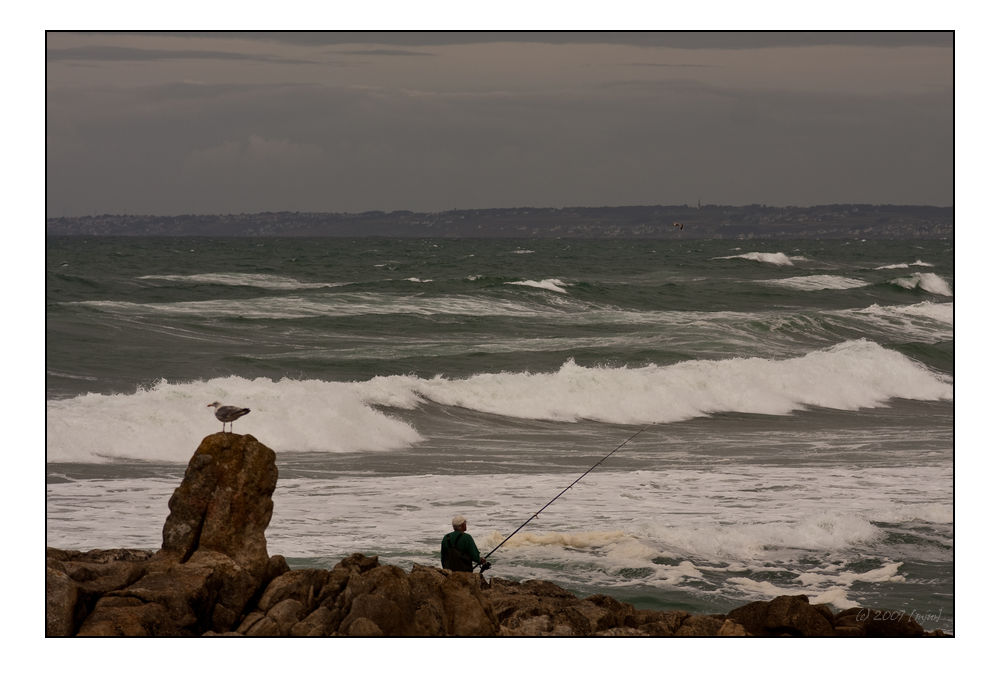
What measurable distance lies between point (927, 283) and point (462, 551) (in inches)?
1724

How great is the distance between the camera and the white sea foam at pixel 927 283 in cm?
4641

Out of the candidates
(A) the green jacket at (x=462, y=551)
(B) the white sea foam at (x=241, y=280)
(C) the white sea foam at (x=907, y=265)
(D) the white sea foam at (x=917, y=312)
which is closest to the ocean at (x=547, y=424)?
(D) the white sea foam at (x=917, y=312)

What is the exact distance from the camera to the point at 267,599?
6.77 metres

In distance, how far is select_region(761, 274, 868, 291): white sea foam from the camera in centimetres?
4681

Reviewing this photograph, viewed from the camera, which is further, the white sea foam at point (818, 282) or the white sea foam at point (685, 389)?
the white sea foam at point (818, 282)

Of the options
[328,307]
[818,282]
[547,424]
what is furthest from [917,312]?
[547,424]

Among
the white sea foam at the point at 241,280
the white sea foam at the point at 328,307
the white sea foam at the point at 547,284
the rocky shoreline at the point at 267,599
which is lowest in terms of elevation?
the rocky shoreline at the point at 267,599

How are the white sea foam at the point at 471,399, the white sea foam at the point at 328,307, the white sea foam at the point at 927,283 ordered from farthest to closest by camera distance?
the white sea foam at the point at 927,283 < the white sea foam at the point at 328,307 < the white sea foam at the point at 471,399

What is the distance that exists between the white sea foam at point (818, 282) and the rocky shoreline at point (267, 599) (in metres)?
39.5

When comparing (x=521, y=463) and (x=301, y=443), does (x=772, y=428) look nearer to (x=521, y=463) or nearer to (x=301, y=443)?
(x=521, y=463)

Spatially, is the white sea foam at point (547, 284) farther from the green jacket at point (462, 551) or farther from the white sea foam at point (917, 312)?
the green jacket at point (462, 551)

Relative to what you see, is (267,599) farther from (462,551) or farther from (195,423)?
(195,423)

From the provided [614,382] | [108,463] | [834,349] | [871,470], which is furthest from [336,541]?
[834,349]

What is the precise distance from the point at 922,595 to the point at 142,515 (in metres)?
6.34
